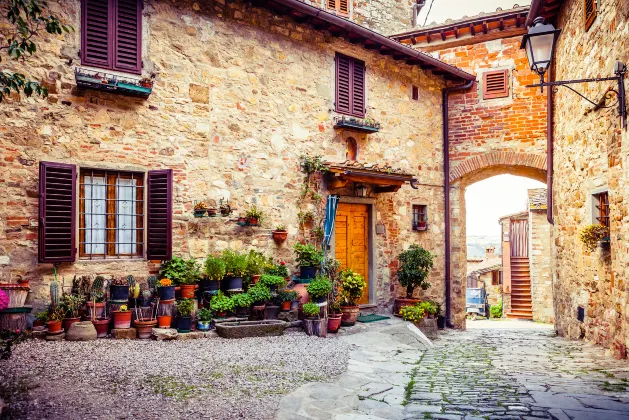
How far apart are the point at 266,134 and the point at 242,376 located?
4.54 m

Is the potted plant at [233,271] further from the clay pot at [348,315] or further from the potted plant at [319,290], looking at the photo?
the clay pot at [348,315]

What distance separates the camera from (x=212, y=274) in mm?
7531

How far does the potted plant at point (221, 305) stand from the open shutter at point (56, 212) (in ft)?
6.46

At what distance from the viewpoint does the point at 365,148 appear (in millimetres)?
10242

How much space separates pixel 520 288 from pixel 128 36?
2062 centimetres

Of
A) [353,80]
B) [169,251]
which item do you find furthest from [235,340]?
[353,80]

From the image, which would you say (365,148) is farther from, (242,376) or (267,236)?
(242,376)

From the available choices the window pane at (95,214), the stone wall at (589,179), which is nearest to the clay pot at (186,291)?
the window pane at (95,214)

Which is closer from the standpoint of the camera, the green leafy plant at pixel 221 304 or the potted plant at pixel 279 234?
the green leafy plant at pixel 221 304

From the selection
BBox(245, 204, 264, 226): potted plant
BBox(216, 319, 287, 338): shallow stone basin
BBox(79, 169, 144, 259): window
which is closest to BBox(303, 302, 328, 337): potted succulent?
BBox(216, 319, 287, 338): shallow stone basin

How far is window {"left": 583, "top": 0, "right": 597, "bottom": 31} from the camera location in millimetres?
6911

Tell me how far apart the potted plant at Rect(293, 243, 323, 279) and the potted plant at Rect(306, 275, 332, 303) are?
20.6 inches

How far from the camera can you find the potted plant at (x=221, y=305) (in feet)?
24.0

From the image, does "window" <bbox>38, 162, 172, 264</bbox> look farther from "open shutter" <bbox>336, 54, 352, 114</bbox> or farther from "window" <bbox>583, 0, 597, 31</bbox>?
"window" <bbox>583, 0, 597, 31</bbox>
